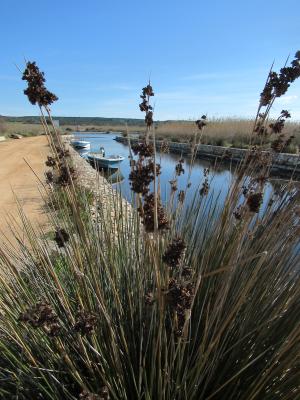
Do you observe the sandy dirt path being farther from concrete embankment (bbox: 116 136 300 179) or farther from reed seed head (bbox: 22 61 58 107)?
A: reed seed head (bbox: 22 61 58 107)

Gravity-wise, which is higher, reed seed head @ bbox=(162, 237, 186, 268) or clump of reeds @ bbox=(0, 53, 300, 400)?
reed seed head @ bbox=(162, 237, 186, 268)

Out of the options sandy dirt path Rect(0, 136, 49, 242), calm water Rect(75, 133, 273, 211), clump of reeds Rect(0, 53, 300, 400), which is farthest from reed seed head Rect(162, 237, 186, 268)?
sandy dirt path Rect(0, 136, 49, 242)

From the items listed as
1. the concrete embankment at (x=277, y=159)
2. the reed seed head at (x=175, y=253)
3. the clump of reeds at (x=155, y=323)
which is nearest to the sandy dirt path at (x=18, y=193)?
the concrete embankment at (x=277, y=159)

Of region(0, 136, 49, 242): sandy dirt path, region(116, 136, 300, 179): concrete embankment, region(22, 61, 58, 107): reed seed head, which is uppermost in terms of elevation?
region(22, 61, 58, 107): reed seed head

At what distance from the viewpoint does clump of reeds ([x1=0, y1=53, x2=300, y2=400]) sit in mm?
974

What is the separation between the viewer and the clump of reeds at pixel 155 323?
974 mm

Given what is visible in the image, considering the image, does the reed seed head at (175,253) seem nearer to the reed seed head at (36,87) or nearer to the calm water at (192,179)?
the reed seed head at (36,87)

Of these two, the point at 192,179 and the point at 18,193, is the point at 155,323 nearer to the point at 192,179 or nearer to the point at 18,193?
the point at 192,179

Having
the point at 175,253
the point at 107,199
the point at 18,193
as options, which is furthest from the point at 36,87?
the point at 18,193

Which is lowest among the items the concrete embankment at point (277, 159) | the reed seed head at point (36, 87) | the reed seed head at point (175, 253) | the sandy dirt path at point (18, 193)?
the sandy dirt path at point (18, 193)

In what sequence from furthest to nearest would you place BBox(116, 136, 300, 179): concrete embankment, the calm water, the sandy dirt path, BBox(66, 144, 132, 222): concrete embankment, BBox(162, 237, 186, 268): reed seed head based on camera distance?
1. the sandy dirt path
2. the calm water
3. BBox(116, 136, 300, 179): concrete embankment
4. BBox(66, 144, 132, 222): concrete embankment
5. BBox(162, 237, 186, 268): reed seed head

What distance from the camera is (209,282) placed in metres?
1.54

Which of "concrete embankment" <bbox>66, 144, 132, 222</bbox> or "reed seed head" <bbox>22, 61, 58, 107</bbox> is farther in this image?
"concrete embankment" <bbox>66, 144, 132, 222</bbox>

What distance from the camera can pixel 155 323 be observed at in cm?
121
